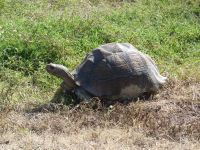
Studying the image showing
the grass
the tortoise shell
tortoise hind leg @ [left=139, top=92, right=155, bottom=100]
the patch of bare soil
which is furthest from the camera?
tortoise hind leg @ [left=139, top=92, right=155, bottom=100]

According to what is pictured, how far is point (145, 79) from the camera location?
6.23 metres

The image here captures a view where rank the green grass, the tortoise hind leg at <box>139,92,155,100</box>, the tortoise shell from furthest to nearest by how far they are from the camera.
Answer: the green grass < the tortoise hind leg at <box>139,92,155,100</box> < the tortoise shell

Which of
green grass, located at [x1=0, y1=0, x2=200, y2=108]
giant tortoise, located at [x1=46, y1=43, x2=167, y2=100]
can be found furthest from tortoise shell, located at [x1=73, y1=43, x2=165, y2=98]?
green grass, located at [x1=0, y1=0, x2=200, y2=108]

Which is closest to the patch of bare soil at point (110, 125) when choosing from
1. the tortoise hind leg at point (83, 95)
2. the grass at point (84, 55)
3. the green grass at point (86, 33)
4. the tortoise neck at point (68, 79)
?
the grass at point (84, 55)

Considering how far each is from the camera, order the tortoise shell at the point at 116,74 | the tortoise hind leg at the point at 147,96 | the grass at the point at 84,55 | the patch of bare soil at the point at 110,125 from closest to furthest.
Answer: the patch of bare soil at the point at 110,125
the grass at the point at 84,55
the tortoise shell at the point at 116,74
the tortoise hind leg at the point at 147,96

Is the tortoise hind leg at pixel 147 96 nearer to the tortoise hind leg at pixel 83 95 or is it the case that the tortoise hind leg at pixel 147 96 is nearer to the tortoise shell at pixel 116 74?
the tortoise shell at pixel 116 74

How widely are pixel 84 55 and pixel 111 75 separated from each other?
156 centimetres

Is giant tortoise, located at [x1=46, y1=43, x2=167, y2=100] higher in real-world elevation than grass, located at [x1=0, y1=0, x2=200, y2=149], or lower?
higher

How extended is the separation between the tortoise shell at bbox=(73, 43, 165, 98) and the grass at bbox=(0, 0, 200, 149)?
232mm

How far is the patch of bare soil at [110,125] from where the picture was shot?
5199mm

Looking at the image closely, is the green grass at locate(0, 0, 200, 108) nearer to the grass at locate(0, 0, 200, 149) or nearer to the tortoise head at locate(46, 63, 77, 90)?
the grass at locate(0, 0, 200, 149)

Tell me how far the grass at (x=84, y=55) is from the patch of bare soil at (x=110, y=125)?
0.01 meters

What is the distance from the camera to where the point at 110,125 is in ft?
18.8

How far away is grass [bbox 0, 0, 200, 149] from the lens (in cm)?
543
